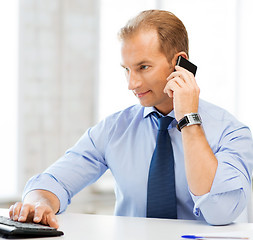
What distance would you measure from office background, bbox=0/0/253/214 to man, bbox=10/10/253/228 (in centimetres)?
123

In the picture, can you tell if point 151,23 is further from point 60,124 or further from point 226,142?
point 60,124

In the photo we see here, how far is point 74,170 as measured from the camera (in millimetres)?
1888

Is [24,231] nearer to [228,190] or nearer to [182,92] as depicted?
[228,190]

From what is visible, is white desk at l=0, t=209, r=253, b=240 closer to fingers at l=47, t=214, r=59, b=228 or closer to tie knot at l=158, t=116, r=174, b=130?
fingers at l=47, t=214, r=59, b=228

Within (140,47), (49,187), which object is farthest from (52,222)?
(140,47)

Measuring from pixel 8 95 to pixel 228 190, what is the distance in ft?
6.34

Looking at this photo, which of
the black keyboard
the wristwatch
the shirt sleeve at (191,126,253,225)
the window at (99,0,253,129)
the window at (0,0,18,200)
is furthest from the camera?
the window at (99,0,253,129)

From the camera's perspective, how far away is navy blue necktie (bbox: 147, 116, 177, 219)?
1.76 m

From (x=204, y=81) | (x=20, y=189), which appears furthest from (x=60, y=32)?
(x=204, y=81)

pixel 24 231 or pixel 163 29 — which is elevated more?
pixel 163 29

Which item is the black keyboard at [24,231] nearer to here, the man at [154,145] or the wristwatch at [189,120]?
the man at [154,145]

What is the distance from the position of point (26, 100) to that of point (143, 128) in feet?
4.50

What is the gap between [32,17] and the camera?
10.3ft

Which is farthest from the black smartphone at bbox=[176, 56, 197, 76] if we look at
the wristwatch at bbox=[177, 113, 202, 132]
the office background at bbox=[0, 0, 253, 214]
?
the office background at bbox=[0, 0, 253, 214]
